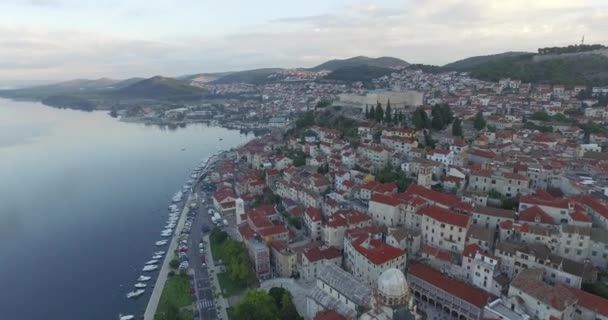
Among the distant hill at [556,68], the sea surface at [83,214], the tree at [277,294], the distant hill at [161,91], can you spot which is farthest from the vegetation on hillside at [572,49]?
the distant hill at [161,91]

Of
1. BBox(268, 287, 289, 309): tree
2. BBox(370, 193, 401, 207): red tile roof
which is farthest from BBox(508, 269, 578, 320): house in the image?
BBox(268, 287, 289, 309): tree

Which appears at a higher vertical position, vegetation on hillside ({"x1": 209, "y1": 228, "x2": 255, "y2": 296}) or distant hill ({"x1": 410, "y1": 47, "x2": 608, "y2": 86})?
distant hill ({"x1": 410, "y1": 47, "x2": 608, "y2": 86})

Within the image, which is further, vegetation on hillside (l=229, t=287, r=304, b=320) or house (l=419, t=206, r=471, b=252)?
house (l=419, t=206, r=471, b=252)

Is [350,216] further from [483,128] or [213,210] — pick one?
[483,128]

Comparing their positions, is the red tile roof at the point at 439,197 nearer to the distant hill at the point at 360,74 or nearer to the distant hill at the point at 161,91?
the distant hill at the point at 360,74

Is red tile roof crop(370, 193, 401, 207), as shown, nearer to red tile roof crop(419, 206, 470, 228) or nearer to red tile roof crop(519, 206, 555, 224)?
red tile roof crop(419, 206, 470, 228)

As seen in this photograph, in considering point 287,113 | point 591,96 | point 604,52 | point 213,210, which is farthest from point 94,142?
point 604,52

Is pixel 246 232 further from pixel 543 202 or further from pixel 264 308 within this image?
pixel 543 202
